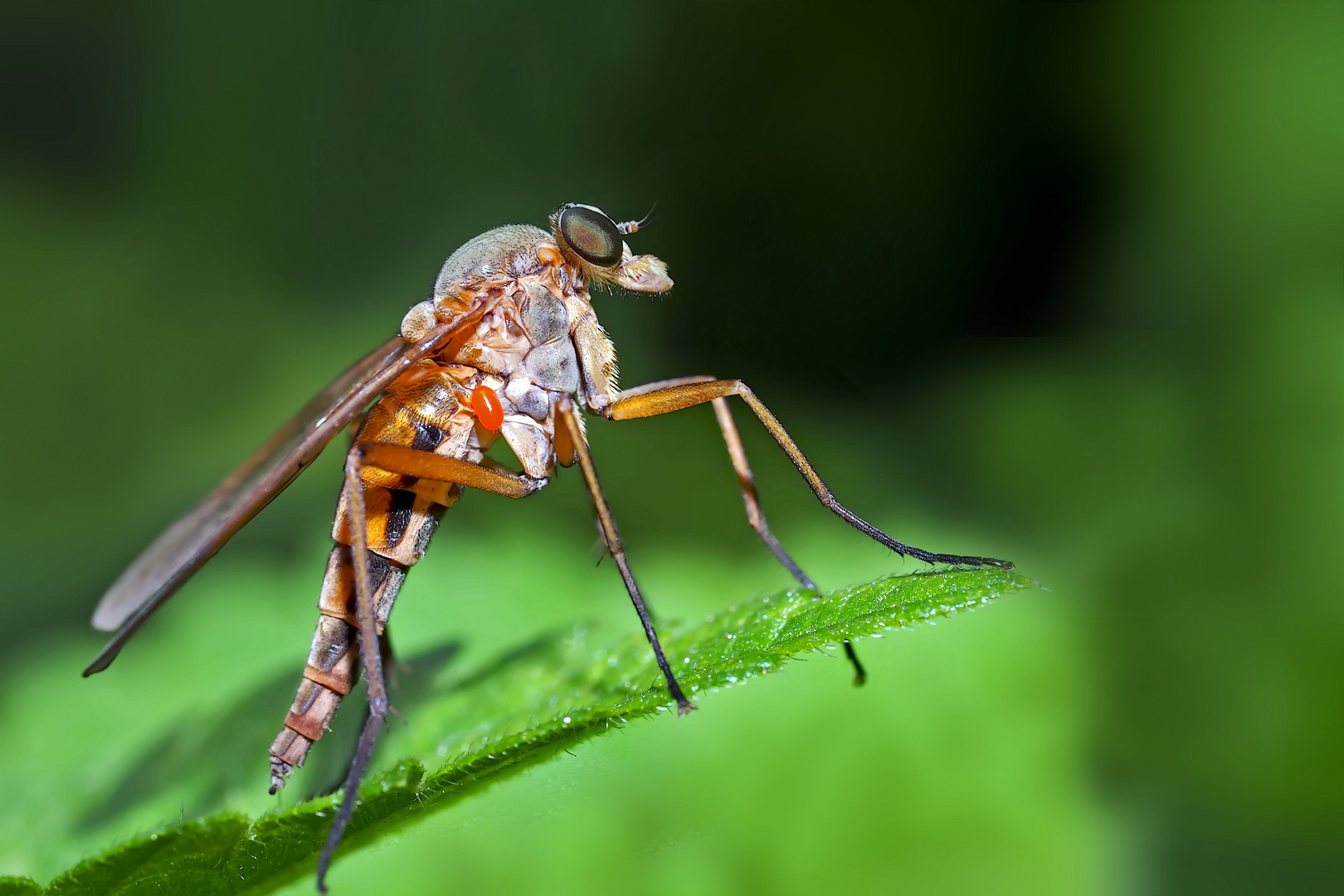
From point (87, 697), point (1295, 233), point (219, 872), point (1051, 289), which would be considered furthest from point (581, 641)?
point (1295, 233)

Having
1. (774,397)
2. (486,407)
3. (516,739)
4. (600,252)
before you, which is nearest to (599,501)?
(486,407)

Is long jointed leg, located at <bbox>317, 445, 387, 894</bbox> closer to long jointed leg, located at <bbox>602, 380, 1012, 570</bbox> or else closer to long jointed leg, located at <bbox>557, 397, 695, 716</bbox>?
long jointed leg, located at <bbox>557, 397, 695, 716</bbox>

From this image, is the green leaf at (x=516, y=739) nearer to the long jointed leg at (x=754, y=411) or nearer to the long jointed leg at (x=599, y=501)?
the long jointed leg at (x=599, y=501)

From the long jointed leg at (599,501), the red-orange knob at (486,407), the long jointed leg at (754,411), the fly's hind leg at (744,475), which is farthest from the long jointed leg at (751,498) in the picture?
the red-orange knob at (486,407)

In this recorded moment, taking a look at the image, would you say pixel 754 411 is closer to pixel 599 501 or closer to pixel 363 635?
pixel 599 501

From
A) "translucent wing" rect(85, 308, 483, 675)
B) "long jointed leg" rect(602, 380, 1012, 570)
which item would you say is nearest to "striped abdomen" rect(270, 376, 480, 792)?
"translucent wing" rect(85, 308, 483, 675)

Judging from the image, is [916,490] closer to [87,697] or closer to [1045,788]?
[1045,788]
